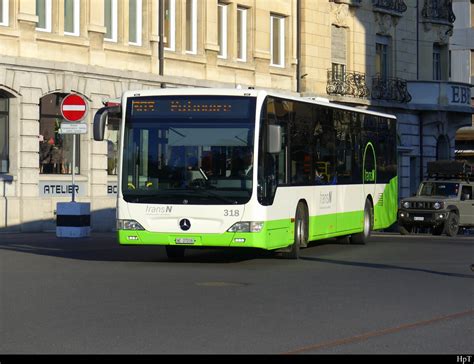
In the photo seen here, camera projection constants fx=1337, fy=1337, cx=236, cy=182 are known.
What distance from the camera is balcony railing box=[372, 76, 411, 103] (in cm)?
5291

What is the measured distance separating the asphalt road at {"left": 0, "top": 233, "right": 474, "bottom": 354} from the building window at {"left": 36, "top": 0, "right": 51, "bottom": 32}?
1225 cm

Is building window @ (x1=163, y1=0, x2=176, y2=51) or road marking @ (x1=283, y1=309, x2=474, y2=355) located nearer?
road marking @ (x1=283, y1=309, x2=474, y2=355)

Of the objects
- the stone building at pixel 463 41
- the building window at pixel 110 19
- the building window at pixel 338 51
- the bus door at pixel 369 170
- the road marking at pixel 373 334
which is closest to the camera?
the road marking at pixel 373 334

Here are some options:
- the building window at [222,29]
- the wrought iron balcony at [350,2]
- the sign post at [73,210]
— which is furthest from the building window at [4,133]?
the wrought iron balcony at [350,2]

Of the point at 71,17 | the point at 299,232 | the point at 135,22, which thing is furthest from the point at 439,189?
the point at 299,232

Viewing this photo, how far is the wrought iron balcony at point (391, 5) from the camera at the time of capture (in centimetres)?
5297

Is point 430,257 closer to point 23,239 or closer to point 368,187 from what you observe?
point 368,187

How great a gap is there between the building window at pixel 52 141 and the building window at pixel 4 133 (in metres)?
1.20

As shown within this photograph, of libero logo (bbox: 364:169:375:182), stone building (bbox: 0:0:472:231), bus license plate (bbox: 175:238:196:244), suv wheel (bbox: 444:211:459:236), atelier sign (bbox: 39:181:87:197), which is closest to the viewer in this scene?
bus license plate (bbox: 175:238:196:244)

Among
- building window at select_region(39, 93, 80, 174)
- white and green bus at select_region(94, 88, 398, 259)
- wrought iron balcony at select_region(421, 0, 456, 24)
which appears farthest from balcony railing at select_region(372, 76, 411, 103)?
white and green bus at select_region(94, 88, 398, 259)

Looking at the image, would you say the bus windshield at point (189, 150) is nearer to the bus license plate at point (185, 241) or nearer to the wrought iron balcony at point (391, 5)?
the bus license plate at point (185, 241)

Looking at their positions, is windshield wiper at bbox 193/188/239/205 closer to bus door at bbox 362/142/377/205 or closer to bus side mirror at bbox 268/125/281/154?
bus side mirror at bbox 268/125/281/154

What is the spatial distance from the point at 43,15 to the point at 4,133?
3461mm

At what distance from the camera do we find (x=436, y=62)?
58375 millimetres
